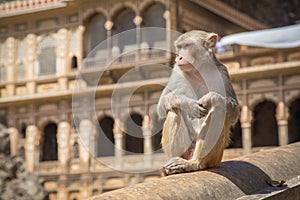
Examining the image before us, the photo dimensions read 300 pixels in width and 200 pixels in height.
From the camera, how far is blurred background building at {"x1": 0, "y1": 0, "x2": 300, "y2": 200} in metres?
16.5

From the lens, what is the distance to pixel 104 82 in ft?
62.0

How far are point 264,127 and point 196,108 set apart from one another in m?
15.4

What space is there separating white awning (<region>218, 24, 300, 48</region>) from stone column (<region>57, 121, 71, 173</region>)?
6.32m

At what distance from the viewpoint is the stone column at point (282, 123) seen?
16.0 metres

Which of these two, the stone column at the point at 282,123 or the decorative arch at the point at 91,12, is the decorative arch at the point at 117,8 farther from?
the stone column at the point at 282,123

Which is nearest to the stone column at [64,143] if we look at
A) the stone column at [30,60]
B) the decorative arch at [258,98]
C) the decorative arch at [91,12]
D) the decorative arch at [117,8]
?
the stone column at [30,60]

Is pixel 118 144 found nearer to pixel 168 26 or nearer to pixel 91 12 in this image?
pixel 168 26

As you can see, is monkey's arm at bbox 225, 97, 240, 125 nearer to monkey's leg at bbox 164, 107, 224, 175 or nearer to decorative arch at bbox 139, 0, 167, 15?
monkey's leg at bbox 164, 107, 224, 175

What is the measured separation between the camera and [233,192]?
13.2 feet

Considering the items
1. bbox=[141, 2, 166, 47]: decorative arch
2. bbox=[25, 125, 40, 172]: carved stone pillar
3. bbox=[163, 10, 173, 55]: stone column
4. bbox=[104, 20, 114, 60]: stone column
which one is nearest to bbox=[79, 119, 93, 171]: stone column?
bbox=[25, 125, 40, 172]: carved stone pillar

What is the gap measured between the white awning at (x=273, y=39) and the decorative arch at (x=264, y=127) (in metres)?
3.61

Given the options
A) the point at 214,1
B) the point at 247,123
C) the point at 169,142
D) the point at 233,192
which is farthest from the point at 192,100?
the point at 214,1

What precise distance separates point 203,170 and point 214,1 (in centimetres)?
1553

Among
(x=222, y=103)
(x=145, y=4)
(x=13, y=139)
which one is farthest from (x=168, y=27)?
(x=222, y=103)
